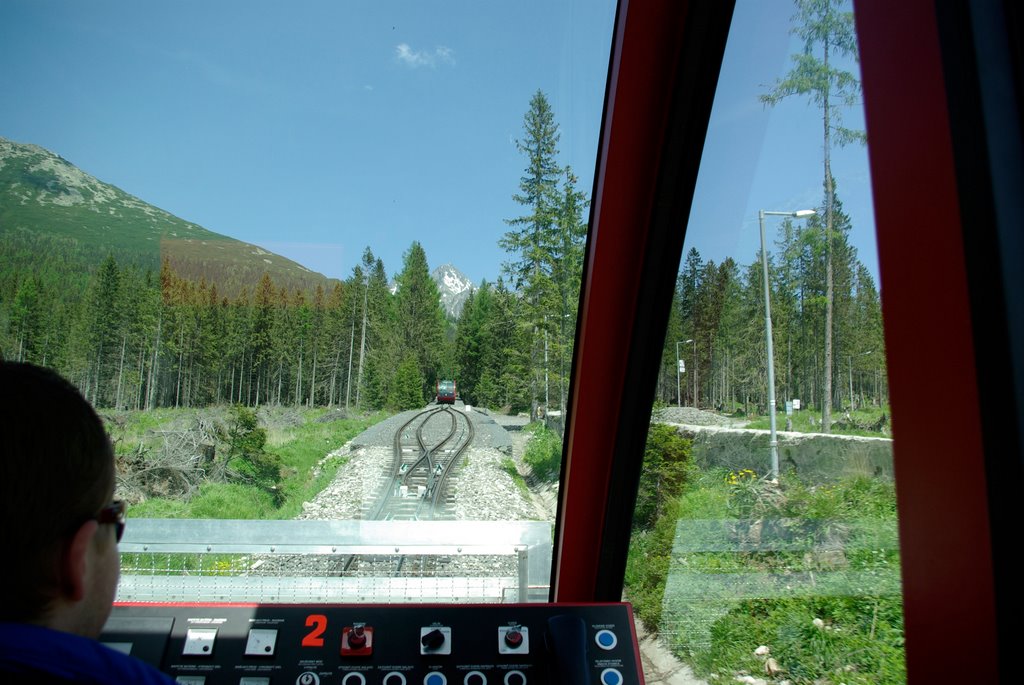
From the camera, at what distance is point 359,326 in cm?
237

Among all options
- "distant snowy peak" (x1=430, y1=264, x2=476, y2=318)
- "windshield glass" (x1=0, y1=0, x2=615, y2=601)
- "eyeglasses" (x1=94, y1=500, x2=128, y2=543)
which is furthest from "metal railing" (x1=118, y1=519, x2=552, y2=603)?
"eyeglasses" (x1=94, y1=500, x2=128, y2=543)

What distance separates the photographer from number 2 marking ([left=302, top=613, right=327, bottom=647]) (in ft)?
4.92

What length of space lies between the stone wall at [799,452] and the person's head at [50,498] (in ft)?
3.77

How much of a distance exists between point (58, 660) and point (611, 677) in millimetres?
1127

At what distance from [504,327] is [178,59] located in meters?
1.38

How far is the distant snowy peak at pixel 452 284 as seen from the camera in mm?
2402

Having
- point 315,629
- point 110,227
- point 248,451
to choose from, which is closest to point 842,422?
point 315,629

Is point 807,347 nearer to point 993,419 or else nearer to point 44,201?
point 993,419

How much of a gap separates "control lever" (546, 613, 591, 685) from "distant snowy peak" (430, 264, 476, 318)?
1.23 meters

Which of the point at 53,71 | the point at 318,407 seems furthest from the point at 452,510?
the point at 53,71

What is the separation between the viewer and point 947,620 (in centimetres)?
91

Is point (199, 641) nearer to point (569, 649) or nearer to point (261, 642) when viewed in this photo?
point (261, 642)

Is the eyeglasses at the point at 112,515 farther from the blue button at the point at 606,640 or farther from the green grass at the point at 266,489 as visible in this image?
the green grass at the point at 266,489

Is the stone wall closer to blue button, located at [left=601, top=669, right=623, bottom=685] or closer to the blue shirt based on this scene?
blue button, located at [left=601, top=669, right=623, bottom=685]
